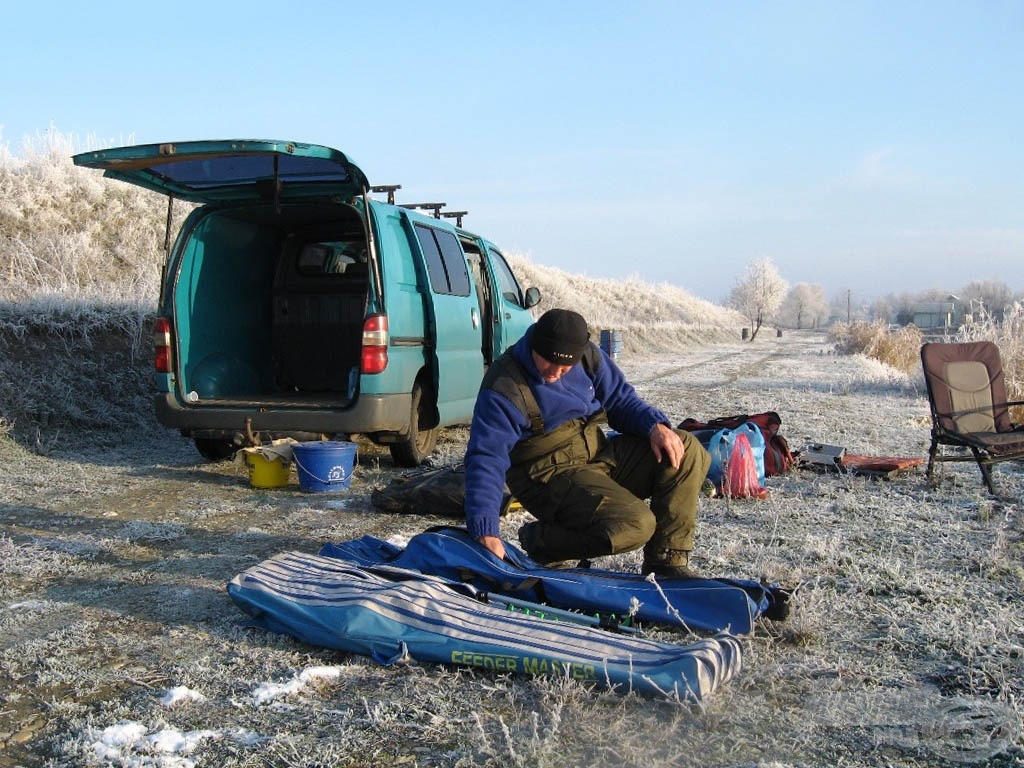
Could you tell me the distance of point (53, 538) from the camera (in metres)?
4.76

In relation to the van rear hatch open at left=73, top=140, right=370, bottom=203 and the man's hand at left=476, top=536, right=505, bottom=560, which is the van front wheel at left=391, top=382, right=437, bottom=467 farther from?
the man's hand at left=476, top=536, right=505, bottom=560

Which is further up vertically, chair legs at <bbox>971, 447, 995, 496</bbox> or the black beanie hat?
the black beanie hat

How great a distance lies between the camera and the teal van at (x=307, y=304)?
624 cm

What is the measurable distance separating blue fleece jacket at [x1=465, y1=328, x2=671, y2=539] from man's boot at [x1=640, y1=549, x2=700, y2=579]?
57 cm

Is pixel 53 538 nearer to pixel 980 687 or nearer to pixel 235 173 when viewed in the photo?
pixel 235 173

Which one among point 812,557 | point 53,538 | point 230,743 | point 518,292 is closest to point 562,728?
point 230,743

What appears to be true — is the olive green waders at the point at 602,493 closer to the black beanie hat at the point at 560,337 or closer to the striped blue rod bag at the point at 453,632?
the black beanie hat at the point at 560,337

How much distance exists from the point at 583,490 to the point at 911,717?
5.24 ft

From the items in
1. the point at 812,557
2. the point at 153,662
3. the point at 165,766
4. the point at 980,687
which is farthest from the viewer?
the point at 812,557

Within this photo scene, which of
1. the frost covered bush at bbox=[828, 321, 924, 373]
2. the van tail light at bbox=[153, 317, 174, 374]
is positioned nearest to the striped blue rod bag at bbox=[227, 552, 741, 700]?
the van tail light at bbox=[153, 317, 174, 374]

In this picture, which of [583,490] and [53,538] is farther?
[53,538]

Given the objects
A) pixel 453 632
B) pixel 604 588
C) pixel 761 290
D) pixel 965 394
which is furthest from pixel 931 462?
pixel 761 290

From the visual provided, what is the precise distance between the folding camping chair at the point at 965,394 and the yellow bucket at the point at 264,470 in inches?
185

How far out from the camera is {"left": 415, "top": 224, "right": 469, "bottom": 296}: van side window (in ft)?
23.7
